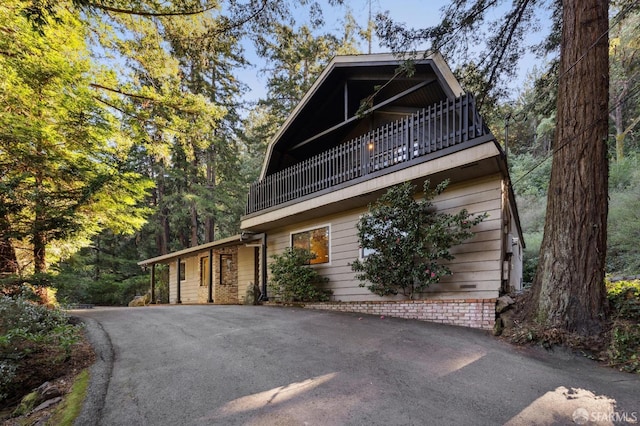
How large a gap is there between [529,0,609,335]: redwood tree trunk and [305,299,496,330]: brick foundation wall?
831 mm

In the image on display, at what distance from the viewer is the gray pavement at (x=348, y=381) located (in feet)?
9.58

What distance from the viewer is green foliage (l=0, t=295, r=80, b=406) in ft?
12.9

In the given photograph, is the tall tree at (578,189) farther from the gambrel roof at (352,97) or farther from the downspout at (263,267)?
the downspout at (263,267)

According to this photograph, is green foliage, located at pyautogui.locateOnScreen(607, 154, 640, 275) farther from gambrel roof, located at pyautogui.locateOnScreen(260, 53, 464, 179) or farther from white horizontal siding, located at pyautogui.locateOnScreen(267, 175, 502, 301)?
gambrel roof, located at pyautogui.locateOnScreen(260, 53, 464, 179)

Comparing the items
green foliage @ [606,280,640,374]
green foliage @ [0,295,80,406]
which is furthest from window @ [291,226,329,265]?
green foliage @ [606,280,640,374]

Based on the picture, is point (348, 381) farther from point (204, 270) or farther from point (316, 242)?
point (204, 270)

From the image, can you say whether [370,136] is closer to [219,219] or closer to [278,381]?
[278,381]

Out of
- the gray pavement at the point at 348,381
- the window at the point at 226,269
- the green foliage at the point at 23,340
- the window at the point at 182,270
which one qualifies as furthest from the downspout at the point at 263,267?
the window at the point at 182,270

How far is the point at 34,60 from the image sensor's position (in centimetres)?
690

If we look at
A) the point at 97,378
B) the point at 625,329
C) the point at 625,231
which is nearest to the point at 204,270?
the point at 97,378

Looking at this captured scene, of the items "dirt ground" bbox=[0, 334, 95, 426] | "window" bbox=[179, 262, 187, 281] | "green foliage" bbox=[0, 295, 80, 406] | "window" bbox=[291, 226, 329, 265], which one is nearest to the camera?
"dirt ground" bbox=[0, 334, 95, 426]

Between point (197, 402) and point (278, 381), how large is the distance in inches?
35.6

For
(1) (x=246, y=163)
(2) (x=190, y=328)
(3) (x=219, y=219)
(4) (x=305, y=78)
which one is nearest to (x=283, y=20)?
(2) (x=190, y=328)

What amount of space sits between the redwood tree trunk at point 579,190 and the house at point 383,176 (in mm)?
1023
